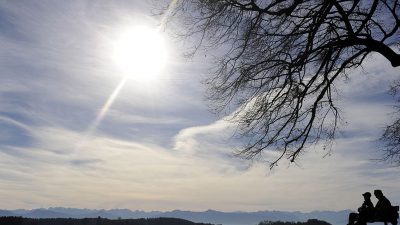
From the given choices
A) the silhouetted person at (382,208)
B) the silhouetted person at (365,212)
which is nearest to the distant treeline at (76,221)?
the silhouetted person at (365,212)

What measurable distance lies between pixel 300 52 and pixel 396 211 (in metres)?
5.69

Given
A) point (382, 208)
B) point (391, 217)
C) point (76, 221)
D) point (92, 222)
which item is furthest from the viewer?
point (76, 221)

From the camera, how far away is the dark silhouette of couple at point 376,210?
12469mm

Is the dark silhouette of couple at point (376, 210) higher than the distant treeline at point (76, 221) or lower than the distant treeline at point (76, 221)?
lower

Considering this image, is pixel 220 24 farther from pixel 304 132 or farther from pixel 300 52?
pixel 304 132

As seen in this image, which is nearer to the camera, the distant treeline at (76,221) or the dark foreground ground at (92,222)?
the dark foreground ground at (92,222)

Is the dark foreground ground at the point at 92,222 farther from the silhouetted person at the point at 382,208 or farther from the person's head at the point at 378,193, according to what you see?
the silhouetted person at the point at 382,208

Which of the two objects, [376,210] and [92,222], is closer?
[376,210]

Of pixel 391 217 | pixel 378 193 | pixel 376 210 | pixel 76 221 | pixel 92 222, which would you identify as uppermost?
pixel 76 221

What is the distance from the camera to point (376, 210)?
12.6m

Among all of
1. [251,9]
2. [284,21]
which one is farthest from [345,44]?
[251,9]

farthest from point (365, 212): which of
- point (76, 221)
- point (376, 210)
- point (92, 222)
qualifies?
point (76, 221)

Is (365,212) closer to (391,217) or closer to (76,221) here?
(391,217)

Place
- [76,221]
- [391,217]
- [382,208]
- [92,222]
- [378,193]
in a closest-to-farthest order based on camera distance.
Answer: [391,217], [382,208], [378,193], [92,222], [76,221]
